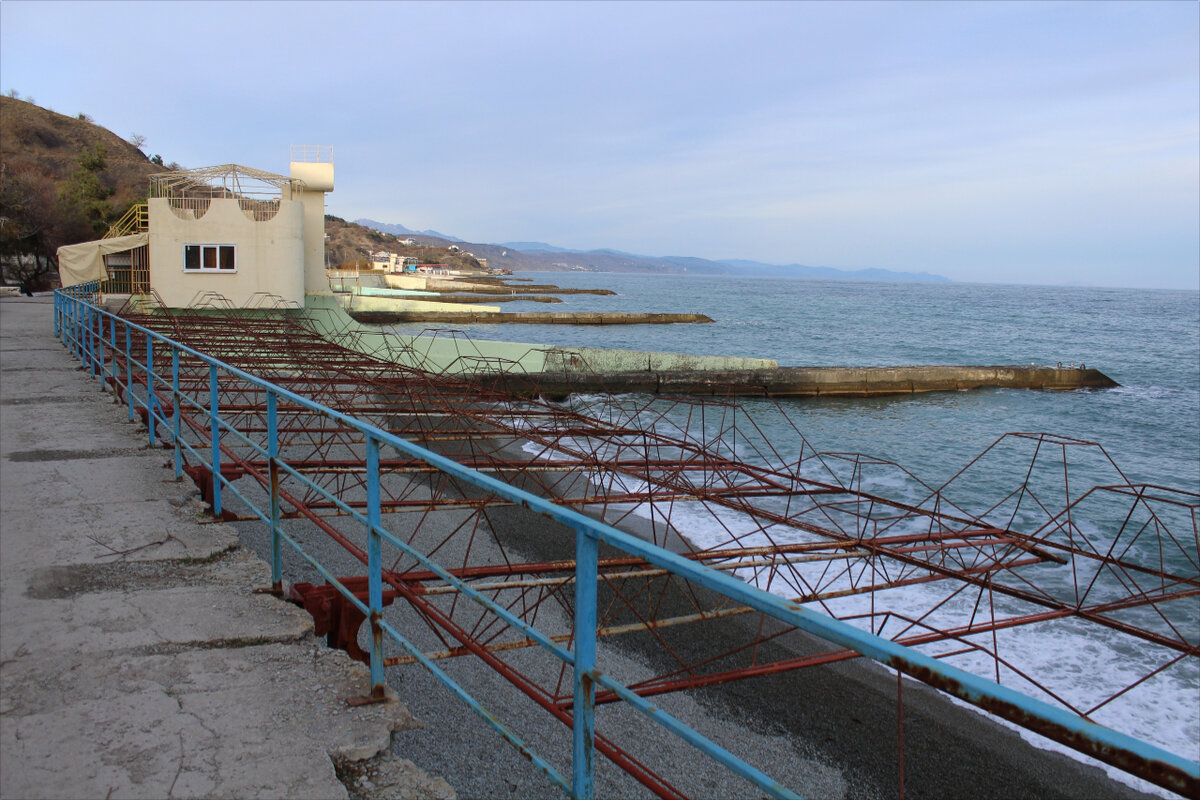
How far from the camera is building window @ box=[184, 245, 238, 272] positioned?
23672mm

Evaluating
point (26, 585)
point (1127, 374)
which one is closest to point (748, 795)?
point (26, 585)

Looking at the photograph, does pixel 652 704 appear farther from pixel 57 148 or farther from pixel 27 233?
pixel 57 148

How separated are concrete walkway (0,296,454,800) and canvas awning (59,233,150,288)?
26417 millimetres

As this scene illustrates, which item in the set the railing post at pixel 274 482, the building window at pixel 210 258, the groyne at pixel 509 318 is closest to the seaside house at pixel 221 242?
the building window at pixel 210 258

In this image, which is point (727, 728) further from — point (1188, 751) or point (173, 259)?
point (173, 259)

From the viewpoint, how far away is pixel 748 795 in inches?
199

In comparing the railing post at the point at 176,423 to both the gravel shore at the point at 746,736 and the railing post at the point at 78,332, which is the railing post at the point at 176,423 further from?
the railing post at the point at 78,332

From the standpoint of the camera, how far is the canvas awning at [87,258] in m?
27.8

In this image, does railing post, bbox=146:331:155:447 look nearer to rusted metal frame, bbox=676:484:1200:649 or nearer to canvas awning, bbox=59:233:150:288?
rusted metal frame, bbox=676:484:1200:649

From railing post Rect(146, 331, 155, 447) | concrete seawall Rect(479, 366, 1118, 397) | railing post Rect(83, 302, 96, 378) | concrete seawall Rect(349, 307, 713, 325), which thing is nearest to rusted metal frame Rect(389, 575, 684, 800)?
railing post Rect(146, 331, 155, 447)

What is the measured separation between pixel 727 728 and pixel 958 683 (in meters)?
5.00

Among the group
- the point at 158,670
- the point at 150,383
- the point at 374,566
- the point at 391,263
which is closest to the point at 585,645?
the point at 374,566

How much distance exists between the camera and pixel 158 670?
11.2ft

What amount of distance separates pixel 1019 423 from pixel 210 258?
26740 millimetres
